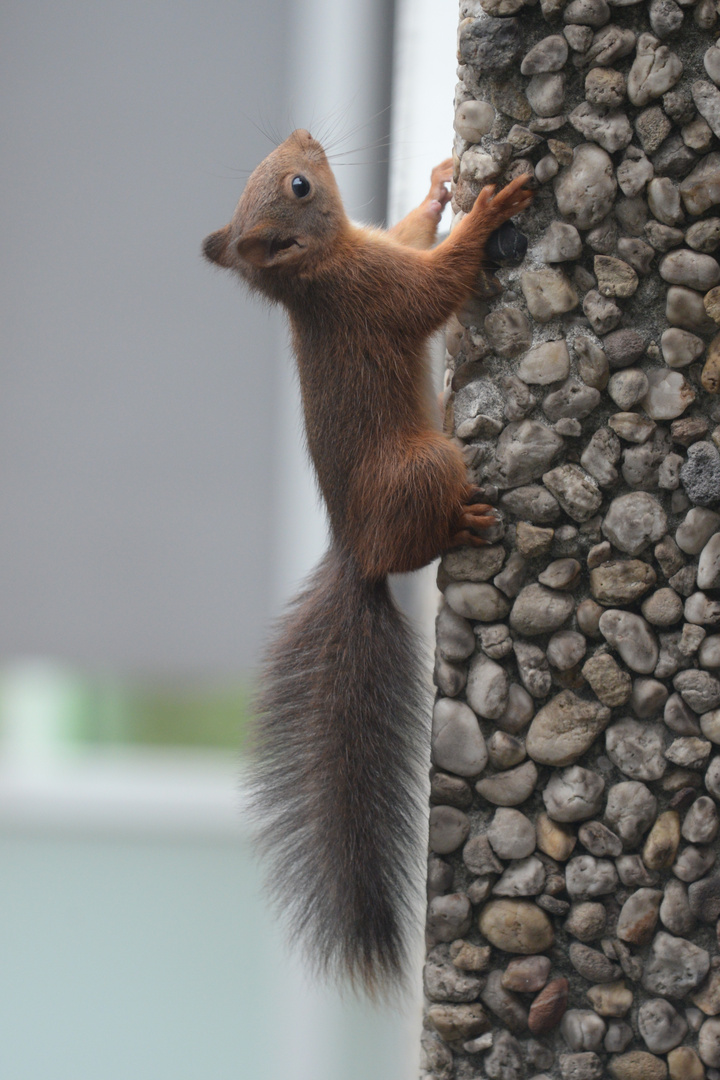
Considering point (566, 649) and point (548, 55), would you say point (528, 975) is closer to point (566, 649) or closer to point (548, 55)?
point (566, 649)

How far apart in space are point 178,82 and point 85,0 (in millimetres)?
207

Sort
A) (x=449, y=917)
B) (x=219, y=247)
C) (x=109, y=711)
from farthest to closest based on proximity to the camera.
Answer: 1. (x=109, y=711)
2. (x=219, y=247)
3. (x=449, y=917)

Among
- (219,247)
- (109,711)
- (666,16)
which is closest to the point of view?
(666,16)

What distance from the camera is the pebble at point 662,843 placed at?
954 mm

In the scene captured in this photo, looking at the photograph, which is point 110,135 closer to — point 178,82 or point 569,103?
point 178,82

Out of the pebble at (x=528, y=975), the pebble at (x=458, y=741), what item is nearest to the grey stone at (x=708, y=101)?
the pebble at (x=458, y=741)

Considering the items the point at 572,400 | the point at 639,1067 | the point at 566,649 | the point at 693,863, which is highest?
the point at 572,400

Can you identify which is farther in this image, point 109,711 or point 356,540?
point 109,711

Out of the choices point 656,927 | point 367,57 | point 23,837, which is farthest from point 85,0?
point 656,927

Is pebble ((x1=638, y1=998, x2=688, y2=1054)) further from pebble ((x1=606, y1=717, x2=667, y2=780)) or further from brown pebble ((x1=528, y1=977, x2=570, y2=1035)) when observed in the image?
pebble ((x1=606, y1=717, x2=667, y2=780))

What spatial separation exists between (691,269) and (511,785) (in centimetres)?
53

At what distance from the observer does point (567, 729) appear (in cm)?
96

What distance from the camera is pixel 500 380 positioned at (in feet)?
3.21

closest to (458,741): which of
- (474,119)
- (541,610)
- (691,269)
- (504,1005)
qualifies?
(541,610)
